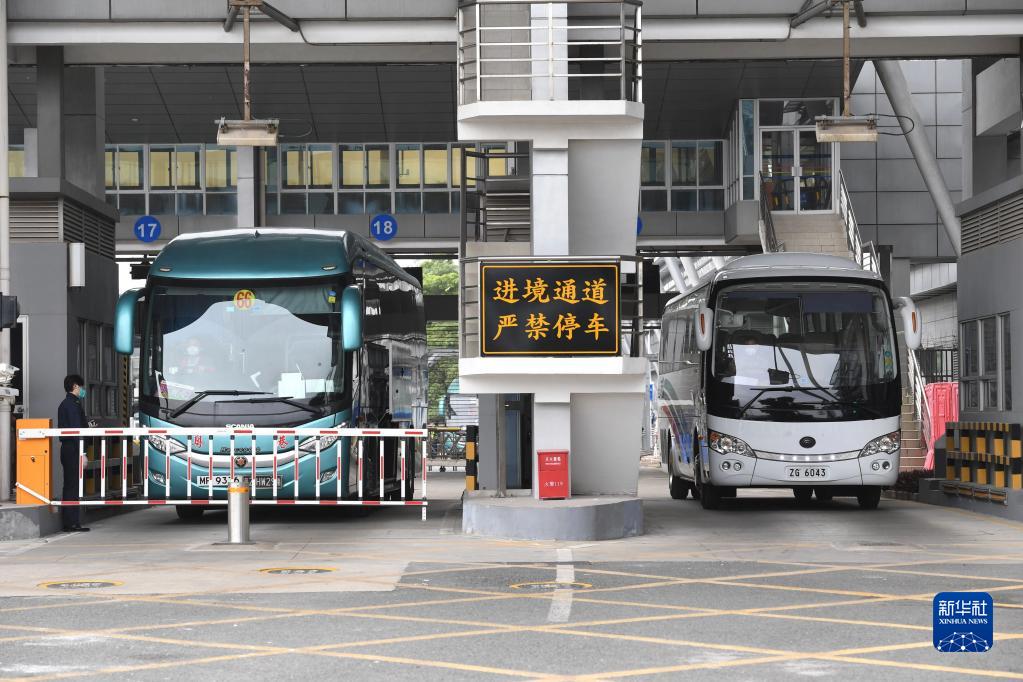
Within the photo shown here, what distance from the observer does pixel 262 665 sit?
8.26 m

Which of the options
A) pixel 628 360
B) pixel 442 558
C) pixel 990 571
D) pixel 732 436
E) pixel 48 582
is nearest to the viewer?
pixel 48 582

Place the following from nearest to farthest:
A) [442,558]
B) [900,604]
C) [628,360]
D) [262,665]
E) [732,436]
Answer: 1. [262,665]
2. [900,604]
3. [442,558]
4. [628,360]
5. [732,436]

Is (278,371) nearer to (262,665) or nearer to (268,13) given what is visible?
(268,13)

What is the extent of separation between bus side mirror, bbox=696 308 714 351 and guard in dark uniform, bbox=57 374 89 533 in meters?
7.85

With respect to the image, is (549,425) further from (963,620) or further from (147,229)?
(147,229)

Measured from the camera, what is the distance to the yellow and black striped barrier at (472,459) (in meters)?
19.3

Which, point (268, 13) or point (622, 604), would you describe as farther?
point (268, 13)

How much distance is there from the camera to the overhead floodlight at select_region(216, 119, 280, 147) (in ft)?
59.6

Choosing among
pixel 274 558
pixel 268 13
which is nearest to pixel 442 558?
pixel 274 558

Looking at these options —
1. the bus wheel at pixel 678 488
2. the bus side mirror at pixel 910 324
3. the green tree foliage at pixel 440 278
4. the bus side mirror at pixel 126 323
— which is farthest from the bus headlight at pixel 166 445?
the green tree foliage at pixel 440 278

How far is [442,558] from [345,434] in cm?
357

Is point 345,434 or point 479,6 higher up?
point 479,6

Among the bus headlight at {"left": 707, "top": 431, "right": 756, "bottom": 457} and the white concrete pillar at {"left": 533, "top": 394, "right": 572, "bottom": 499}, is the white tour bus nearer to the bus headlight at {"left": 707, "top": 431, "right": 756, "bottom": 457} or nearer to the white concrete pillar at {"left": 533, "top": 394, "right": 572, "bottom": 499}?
the bus headlight at {"left": 707, "top": 431, "right": 756, "bottom": 457}

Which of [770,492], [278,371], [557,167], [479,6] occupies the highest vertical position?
[479,6]
